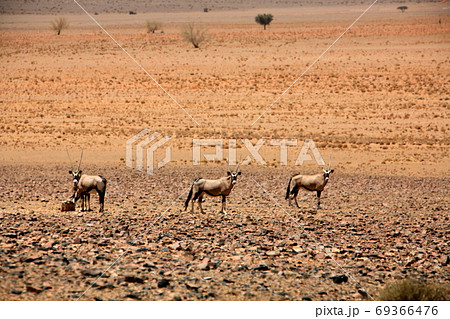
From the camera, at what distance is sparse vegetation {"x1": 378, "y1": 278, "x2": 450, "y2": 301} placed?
29.1 feet

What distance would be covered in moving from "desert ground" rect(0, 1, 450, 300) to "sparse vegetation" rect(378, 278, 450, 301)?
51cm

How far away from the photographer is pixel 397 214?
54.6 feet

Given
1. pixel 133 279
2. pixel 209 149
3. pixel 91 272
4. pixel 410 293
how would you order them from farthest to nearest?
pixel 209 149 < pixel 91 272 < pixel 133 279 < pixel 410 293

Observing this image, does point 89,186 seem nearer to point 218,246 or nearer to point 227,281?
point 218,246

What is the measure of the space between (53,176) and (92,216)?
10.1 meters

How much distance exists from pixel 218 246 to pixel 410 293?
13.7ft

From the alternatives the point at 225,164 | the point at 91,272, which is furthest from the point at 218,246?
the point at 225,164

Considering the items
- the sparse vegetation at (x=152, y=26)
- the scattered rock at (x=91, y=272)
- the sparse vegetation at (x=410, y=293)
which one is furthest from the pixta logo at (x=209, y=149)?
the sparse vegetation at (x=152, y=26)

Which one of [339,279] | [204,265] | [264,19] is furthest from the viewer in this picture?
[264,19]

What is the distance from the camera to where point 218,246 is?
1216 cm

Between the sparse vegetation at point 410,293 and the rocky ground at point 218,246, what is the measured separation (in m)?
0.57

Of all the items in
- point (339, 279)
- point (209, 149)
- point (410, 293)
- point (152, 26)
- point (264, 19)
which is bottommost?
point (339, 279)

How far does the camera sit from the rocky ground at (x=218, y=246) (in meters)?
9.47

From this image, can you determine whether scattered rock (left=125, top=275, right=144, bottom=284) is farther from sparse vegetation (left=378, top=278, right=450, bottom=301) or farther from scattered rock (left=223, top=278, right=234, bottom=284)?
sparse vegetation (left=378, top=278, right=450, bottom=301)
